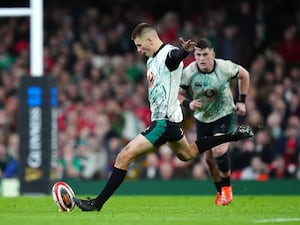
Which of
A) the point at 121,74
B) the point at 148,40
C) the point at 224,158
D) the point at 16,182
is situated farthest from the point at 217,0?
the point at 148,40

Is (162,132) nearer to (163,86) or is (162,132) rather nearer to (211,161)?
(163,86)

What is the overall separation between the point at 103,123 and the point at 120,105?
0.66 m

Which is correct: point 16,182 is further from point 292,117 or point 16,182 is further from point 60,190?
point 60,190

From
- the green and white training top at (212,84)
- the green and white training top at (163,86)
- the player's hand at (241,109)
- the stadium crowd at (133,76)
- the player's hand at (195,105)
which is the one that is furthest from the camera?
the stadium crowd at (133,76)

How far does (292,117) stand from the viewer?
19.9m

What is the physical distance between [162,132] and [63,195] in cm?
137

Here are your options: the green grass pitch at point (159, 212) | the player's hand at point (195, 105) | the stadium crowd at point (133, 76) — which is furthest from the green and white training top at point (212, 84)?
the stadium crowd at point (133, 76)

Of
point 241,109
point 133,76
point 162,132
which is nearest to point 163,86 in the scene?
point 162,132

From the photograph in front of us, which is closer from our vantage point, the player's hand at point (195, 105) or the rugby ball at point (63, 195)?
the rugby ball at point (63, 195)

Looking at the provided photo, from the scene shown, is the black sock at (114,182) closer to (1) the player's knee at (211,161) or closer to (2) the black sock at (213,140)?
(2) the black sock at (213,140)

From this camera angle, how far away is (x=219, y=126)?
1484cm

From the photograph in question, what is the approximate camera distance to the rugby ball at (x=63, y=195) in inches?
493

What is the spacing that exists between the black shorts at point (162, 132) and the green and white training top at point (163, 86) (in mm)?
64

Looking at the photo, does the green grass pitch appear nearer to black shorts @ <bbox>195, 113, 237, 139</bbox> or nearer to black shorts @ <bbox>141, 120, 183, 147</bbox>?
black shorts @ <bbox>141, 120, 183, 147</bbox>
